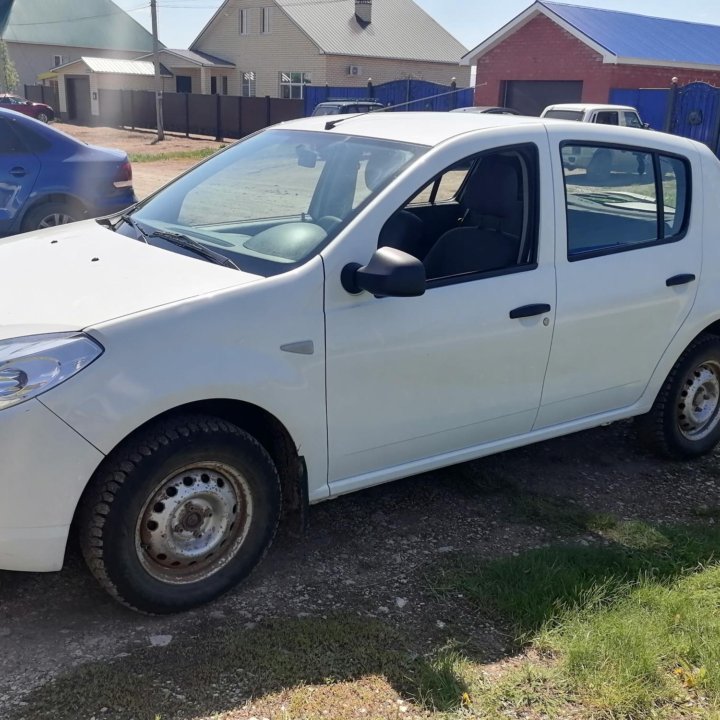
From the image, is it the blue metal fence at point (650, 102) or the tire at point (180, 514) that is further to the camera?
the blue metal fence at point (650, 102)

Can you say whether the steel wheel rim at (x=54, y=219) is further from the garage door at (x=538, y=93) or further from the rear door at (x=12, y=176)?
the garage door at (x=538, y=93)

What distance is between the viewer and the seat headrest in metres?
4.05

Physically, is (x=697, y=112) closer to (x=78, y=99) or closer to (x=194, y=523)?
(x=194, y=523)

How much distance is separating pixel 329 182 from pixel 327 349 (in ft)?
3.16

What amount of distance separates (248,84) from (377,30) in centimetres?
783

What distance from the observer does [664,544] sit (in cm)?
399

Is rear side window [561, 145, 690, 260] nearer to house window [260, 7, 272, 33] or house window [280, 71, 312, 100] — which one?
house window [280, 71, 312, 100]

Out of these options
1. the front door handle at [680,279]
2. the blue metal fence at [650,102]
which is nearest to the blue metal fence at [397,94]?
the blue metal fence at [650,102]

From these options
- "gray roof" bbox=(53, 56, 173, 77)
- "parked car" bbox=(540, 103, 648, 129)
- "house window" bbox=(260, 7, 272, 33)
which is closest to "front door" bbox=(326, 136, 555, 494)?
"parked car" bbox=(540, 103, 648, 129)

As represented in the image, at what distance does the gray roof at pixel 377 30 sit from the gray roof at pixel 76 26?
13.3 meters

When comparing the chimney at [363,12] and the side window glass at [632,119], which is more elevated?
the chimney at [363,12]

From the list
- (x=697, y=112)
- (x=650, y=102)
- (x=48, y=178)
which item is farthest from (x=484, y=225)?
(x=650, y=102)

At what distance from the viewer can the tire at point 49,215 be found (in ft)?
27.2

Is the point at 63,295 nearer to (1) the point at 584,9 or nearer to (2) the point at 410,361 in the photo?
(2) the point at 410,361
